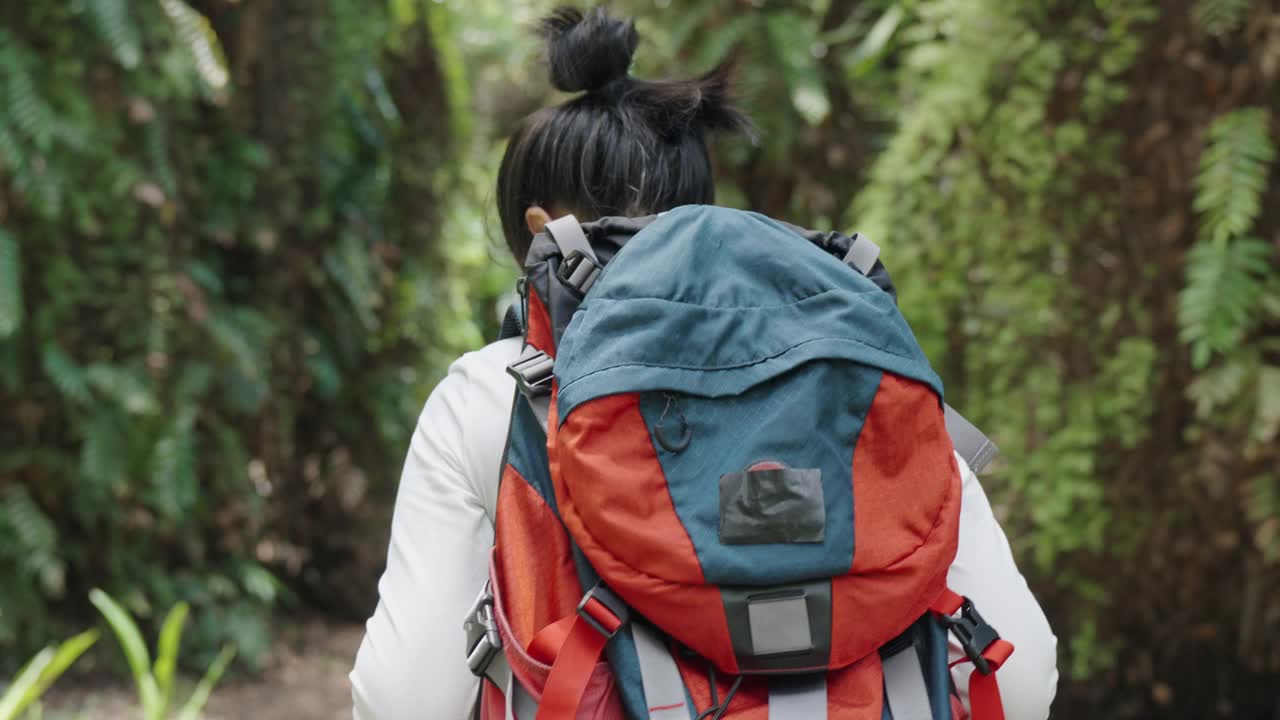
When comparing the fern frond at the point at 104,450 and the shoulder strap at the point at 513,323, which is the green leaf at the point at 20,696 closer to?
the fern frond at the point at 104,450

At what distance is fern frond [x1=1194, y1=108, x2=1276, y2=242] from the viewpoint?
2.53 metres

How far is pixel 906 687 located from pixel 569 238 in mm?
570

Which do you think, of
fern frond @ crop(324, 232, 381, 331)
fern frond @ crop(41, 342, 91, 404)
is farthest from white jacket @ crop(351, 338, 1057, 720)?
fern frond @ crop(324, 232, 381, 331)

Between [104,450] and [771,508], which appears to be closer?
[771,508]

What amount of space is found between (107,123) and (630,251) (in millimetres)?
3013

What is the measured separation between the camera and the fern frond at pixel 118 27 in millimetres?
3271

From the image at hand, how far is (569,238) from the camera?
1171mm

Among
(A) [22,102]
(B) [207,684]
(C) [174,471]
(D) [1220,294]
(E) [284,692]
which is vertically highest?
(A) [22,102]

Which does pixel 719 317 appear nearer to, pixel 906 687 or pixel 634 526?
pixel 634 526

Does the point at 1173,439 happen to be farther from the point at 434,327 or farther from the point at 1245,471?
the point at 434,327

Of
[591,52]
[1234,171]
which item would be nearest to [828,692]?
[591,52]

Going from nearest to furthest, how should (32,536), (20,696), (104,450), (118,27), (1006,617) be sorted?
1. (1006,617)
2. (20,696)
3. (118,27)
4. (32,536)
5. (104,450)

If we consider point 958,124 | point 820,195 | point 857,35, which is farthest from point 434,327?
point 958,124

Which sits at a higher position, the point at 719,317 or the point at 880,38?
the point at 719,317
